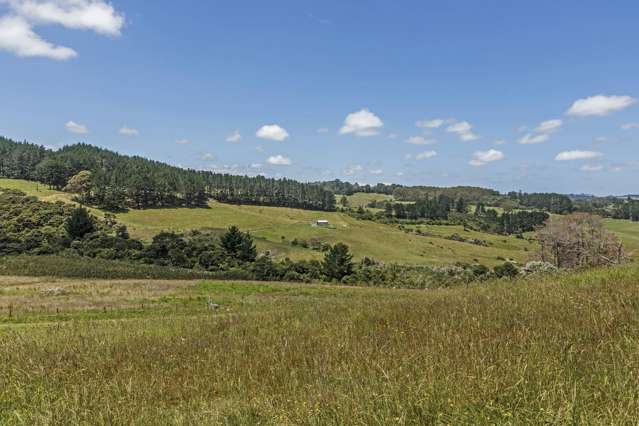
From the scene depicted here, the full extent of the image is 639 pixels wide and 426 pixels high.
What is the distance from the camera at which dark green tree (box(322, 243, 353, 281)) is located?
62.0m

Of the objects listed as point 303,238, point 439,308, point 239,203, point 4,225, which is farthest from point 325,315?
point 239,203

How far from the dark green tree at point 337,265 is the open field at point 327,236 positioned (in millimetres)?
19100

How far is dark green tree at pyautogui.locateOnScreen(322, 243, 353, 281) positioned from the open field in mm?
19100

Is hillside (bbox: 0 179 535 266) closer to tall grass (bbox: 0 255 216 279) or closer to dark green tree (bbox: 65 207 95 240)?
dark green tree (bbox: 65 207 95 240)

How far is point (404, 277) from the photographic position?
66.6 m

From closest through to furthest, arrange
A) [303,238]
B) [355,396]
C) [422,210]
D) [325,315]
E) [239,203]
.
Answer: [355,396] → [325,315] → [303,238] → [239,203] → [422,210]

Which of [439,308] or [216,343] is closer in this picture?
[216,343]

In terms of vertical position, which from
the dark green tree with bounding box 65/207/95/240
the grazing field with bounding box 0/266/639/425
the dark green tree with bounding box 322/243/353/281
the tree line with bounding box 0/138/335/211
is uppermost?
the tree line with bounding box 0/138/335/211

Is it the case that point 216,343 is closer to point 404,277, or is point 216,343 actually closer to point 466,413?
point 466,413

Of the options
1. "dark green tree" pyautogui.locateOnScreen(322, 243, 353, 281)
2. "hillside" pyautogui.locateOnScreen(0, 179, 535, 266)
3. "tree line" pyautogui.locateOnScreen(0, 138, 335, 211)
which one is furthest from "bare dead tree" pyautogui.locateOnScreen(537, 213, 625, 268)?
"tree line" pyautogui.locateOnScreen(0, 138, 335, 211)

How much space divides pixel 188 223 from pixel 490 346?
120 meters

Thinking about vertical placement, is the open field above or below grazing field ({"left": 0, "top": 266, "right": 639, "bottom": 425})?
below

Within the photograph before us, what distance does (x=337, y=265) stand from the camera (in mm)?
63125

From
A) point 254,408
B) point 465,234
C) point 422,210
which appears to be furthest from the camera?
point 422,210
